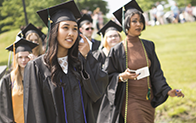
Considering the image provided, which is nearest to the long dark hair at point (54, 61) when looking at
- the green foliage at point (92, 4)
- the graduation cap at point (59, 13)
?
the graduation cap at point (59, 13)

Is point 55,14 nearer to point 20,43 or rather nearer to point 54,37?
point 54,37

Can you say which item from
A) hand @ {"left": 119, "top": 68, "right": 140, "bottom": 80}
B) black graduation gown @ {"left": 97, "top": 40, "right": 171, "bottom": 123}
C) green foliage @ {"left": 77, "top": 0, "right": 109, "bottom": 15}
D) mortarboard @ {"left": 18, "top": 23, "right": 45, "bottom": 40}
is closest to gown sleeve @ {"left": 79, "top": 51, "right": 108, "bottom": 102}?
hand @ {"left": 119, "top": 68, "right": 140, "bottom": 80}

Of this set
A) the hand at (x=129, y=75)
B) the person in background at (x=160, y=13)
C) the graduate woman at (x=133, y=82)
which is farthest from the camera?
the person in background at (x=160, y=13)

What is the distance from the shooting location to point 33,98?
219 centimetres

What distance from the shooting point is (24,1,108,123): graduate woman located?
2216 millimetres

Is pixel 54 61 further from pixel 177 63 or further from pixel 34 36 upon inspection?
pixel 177 63

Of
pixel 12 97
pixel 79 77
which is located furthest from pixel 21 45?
pixel 79 77

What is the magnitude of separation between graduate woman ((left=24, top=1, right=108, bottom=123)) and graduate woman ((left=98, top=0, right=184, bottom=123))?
107cm

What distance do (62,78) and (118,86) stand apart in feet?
5.17

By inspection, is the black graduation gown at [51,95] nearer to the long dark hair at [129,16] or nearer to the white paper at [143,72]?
the white paper at [143,72]

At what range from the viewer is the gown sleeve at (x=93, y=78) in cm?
246

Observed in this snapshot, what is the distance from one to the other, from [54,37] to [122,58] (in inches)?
63.5

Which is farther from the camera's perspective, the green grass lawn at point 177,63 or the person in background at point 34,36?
the green grass lawn at point 177,63

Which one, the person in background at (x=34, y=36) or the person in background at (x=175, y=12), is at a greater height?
the person in background at (x=34, y=36)
